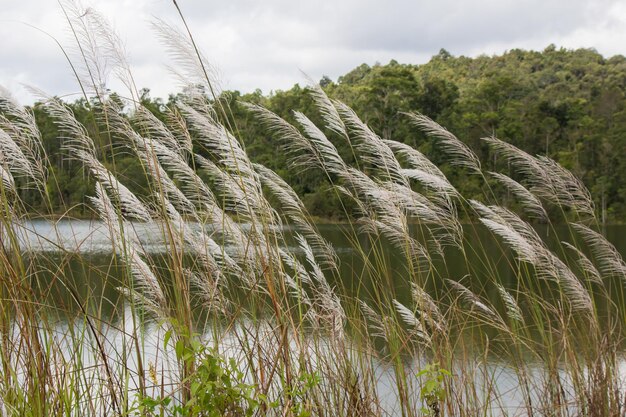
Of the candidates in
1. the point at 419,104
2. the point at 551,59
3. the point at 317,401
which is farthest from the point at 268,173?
the point at 551,59

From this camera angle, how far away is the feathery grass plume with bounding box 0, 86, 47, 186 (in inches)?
85.0

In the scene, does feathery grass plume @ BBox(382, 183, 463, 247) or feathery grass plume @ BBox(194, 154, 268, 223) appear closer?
feathery grass plume @ BBox(194, 154, 268, 223)

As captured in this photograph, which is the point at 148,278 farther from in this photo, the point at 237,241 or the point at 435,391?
the point at 435,391

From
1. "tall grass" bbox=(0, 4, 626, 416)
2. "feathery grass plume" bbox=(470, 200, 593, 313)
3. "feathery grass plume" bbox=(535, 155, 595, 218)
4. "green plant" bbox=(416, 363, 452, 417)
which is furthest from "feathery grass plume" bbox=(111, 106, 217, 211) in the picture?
"feathery grass plume" bbox=(535, 155, 595, 218)

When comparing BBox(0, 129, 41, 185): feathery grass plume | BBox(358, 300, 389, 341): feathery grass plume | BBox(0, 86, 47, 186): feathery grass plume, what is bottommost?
BBox(358, 300, 389, 341): feathery grass plume

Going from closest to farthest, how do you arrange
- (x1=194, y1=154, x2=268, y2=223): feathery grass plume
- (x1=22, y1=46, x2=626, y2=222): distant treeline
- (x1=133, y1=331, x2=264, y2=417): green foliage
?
(x1=133, y1=331, x2=264, y2=417): green foliage, (x1=194, y1=154, x2=268, y2=223): feathery grass plume, (x1=22, y1=46, x2=626, y2=222): distant treeline

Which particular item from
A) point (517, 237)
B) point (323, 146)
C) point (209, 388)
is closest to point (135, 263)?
point (209, 388)

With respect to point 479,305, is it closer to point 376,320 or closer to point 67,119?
point 376,320

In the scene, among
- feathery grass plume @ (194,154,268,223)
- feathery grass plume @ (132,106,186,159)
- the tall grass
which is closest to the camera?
the tall grass

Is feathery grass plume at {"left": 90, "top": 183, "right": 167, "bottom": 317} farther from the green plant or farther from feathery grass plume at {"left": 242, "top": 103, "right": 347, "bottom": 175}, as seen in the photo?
the green plant

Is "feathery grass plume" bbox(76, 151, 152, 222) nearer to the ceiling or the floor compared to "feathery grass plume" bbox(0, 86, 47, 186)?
nearer to the floor

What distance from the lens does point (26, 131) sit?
2.28 meters

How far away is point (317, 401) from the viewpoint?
213 cm

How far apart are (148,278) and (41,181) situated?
0.49 meters
